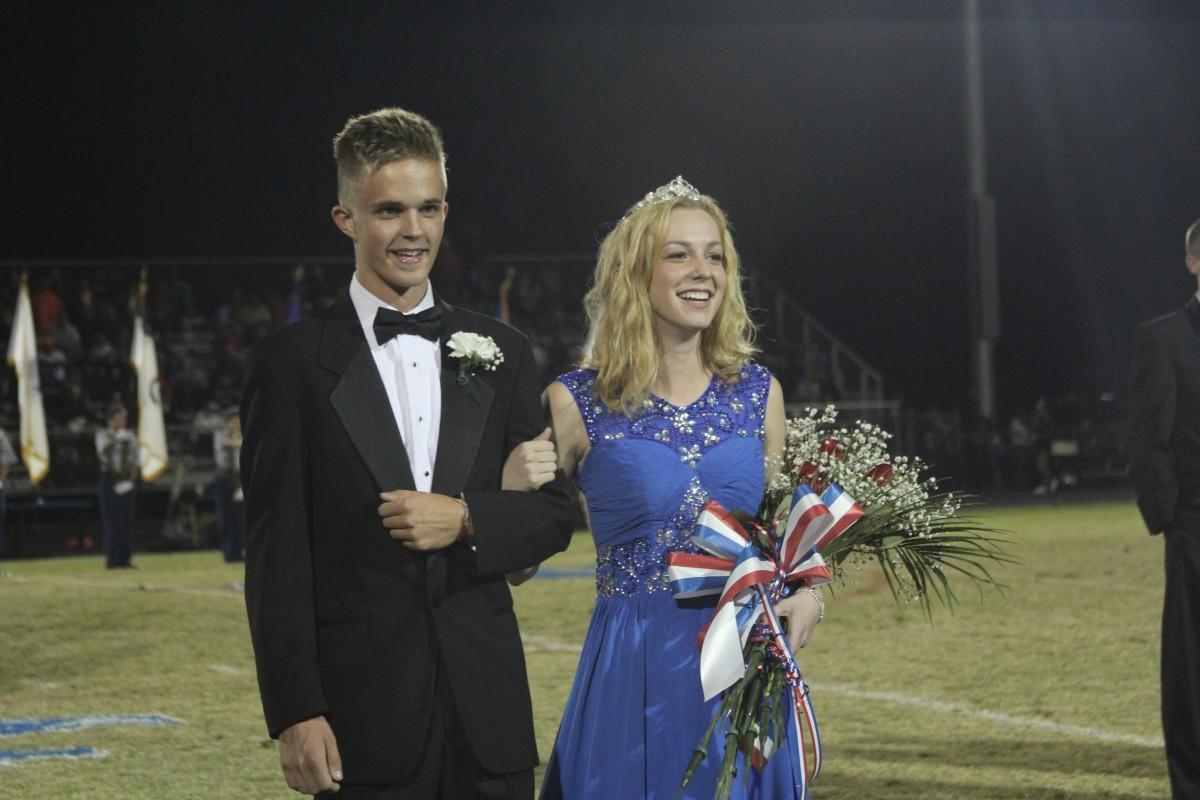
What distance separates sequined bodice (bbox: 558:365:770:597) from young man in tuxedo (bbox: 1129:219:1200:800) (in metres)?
2.10

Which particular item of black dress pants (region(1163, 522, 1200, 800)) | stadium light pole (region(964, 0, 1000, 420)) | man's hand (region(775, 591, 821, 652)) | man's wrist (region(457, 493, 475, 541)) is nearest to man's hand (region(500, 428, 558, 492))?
man's wrist (region(457, 493, 475, 541))

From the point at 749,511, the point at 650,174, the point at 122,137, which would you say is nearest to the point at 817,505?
the point at 749,511

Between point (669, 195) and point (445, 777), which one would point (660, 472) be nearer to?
point (669, 195)

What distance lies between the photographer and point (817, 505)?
3680 mm

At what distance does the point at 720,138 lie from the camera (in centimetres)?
3434

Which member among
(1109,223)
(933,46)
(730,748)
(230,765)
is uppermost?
(933,46)

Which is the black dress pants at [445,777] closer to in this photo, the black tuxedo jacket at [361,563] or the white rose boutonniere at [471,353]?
the black tuxedo jacket at [361,563]

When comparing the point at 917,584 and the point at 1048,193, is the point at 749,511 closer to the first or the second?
the point at 917,584

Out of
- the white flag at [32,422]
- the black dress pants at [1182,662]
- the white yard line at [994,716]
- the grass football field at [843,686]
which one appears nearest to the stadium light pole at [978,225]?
the grass football field at [843,686]

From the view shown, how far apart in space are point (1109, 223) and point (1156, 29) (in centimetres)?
437

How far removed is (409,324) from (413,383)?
0.36ft

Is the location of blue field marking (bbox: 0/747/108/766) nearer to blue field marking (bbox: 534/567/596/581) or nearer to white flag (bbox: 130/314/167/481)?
blue field marking (bbox: 534/567/596/581)

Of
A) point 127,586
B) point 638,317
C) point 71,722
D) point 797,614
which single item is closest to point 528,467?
point 797,614

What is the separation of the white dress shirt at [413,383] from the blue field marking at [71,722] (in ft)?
19.0
